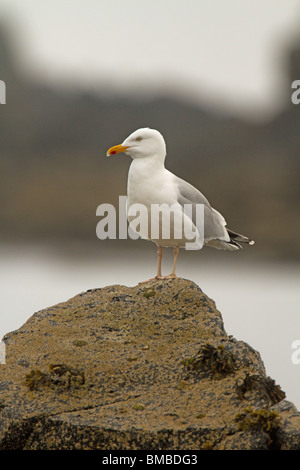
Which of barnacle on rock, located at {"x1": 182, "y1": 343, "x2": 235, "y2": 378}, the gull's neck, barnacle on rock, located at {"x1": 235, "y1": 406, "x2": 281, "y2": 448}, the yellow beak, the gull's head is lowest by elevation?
barnacle on rock, located at {"x1": 235, "y1": 406, "x2": 281, "y2": 448}

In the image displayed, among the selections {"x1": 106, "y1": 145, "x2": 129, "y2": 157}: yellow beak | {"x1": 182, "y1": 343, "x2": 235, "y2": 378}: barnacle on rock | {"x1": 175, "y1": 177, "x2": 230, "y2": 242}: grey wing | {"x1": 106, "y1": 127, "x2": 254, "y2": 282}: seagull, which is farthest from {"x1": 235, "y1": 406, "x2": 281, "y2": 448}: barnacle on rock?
{"x1": 106, "y1": 145, "x2": 129, "y2": 157}: yellow beak

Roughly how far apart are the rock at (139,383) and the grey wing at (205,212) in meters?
1.02

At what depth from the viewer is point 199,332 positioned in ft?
20.5

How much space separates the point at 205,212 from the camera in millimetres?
7750

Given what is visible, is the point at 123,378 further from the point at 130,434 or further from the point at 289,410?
the point at 289,410

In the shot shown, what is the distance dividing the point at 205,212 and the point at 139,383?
7.76ft

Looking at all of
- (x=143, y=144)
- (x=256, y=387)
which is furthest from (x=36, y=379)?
(x=143, y=144)

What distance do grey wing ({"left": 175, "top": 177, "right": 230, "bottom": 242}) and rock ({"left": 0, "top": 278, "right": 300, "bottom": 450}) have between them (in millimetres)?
1017

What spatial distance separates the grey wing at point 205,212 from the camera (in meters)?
7.46

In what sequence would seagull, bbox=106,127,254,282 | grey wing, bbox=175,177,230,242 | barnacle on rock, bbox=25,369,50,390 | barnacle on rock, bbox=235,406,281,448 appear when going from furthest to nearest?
grey wing, bbox=175,177,230,242
seagull, bbox=106,127,254,282
barnacle on rock, bbox=25,369,50,390
barnacle on rock, bbox=235,406,281,448

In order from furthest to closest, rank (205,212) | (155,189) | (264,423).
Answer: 1. (205,212)
2. (155,189)
3. (264,423)

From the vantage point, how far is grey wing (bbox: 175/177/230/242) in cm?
746

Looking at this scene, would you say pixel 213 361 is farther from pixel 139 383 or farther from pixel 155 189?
pixel 155 189

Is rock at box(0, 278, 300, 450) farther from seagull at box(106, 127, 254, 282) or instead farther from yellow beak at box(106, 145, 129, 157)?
yellow beak at box(106, 145, 129, 157)
